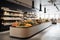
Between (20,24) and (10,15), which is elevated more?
(10,15)

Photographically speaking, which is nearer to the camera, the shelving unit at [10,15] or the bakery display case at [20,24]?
the bakery display case at [20,24]

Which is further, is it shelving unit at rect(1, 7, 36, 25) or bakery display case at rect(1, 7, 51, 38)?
shelving unit at rect(1, 7, 36, 25)

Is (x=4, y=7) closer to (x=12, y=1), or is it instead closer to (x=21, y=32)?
(x=12, y=1)

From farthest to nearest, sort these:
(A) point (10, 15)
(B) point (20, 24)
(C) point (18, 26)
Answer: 1. (A) point (10, 15)
2. (B) point (20, 24)
3. (C) point (18, 26)

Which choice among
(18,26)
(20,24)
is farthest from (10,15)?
(18,26)

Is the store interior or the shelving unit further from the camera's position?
the shelving unit

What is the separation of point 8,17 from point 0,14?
1324mm

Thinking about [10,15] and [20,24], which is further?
[10,15]

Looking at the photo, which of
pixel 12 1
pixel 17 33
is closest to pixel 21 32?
pixel 17 33

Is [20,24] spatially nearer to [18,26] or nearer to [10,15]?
[18,26]

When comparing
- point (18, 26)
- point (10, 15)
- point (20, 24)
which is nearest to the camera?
point (18, 26)

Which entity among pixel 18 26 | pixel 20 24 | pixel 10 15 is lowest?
pixel 18 26

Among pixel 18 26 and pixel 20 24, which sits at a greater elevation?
pixel 20 24

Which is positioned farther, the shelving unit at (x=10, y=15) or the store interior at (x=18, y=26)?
the shelving unit at (x=10, y=15)
